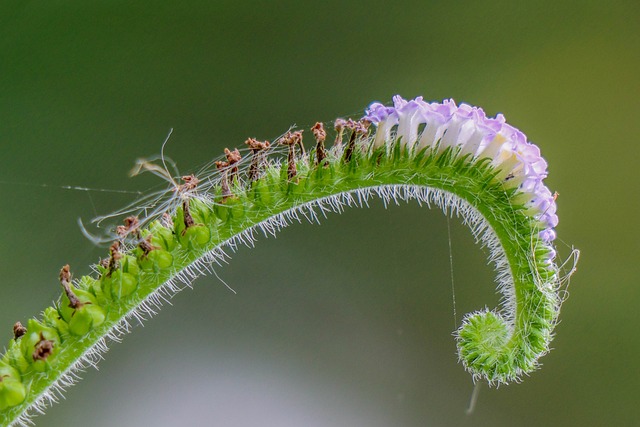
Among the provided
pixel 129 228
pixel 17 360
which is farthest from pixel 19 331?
pixel 129 228

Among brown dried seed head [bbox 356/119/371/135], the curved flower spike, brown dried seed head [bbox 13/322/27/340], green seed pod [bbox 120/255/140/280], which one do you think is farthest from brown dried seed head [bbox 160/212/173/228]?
brown dried seed head [bbox 356/119/371/135]

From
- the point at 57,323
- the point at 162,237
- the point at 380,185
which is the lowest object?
the point at 57,323

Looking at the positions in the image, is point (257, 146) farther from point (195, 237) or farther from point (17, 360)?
point (17, 360)

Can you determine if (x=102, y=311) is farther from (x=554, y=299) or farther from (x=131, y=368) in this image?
(x=131, y=368)

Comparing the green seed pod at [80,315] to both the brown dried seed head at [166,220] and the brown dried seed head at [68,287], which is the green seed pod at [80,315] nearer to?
the brown dried seed head at [68,287]

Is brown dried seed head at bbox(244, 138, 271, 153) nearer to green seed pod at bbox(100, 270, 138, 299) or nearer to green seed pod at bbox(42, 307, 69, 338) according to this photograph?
Answer: green seed pod at bbox(100, 270, 138, 299)

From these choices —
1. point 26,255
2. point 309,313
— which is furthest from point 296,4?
point 26,255

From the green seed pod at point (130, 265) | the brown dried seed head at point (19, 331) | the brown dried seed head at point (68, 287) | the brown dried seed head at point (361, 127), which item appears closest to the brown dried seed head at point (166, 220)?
the green seed pod at point (130, 265)
